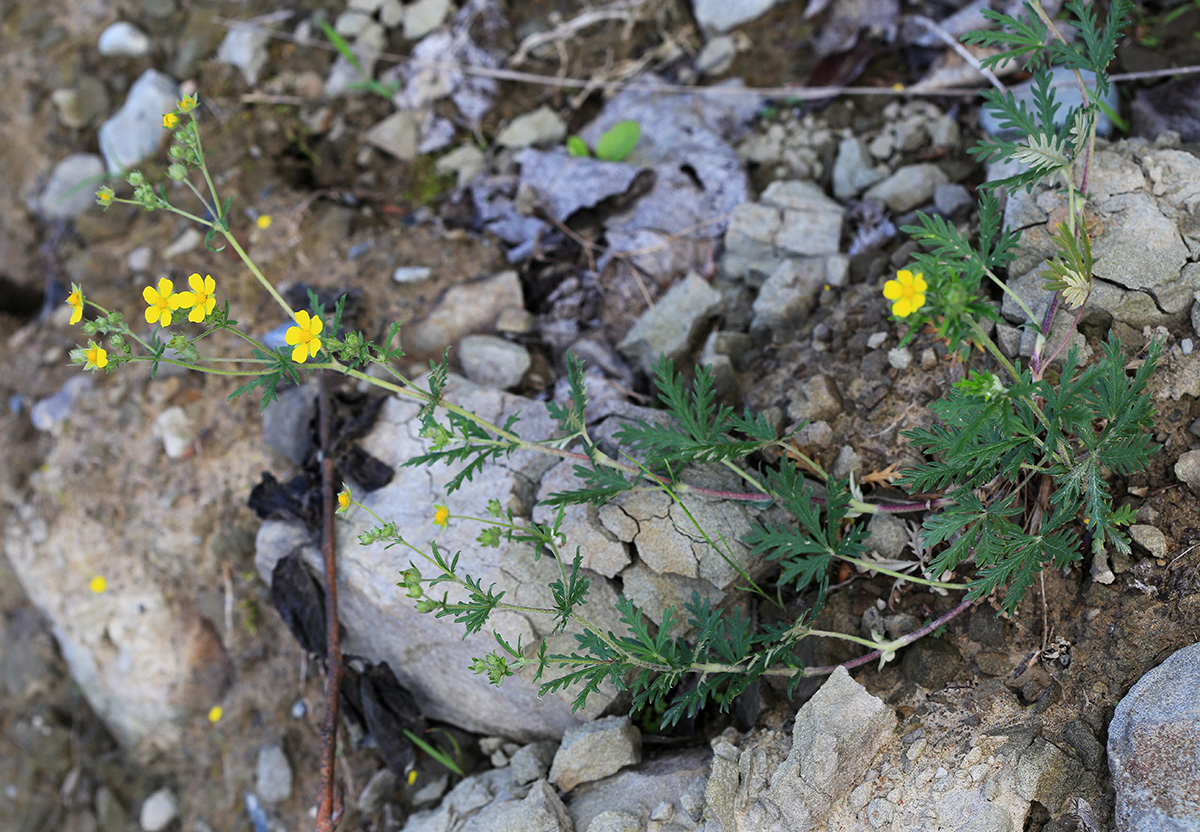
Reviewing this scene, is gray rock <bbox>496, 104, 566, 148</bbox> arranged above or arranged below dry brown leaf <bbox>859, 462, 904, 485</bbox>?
above

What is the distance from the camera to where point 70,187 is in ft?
18.0

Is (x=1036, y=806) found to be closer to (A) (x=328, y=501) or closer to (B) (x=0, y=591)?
(A) (x=328, y=501)

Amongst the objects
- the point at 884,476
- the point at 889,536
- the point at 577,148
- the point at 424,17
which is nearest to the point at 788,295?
the point at 884,476

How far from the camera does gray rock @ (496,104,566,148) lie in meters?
4.90

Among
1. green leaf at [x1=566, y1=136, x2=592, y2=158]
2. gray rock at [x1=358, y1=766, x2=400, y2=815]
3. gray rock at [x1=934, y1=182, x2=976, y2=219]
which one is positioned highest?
green leaf at [x1=566, y1=136, x2=592, y2=158]

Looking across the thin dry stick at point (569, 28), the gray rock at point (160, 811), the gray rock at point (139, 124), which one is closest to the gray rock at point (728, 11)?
the thin dry stick at point (569, 28)

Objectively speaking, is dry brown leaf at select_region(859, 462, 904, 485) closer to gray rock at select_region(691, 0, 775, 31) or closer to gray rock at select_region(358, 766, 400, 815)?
gray rock at select_region(358, 766, 400, 815)

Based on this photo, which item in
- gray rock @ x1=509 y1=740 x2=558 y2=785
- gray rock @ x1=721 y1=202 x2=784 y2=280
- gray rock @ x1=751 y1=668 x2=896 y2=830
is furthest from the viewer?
gray rock @ x1=721 y1=202 x2=784 y2=280

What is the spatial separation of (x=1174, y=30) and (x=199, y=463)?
536cm

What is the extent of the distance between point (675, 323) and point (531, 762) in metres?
2.03

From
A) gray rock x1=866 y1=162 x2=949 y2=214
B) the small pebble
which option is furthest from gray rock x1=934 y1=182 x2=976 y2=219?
the small pebble

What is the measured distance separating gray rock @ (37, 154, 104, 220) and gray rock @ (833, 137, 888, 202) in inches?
178

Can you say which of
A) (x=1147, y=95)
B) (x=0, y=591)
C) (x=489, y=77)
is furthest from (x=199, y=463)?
(x=1147, y=95)

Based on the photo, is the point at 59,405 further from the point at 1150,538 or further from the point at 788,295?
Answer: the point at 1150,538
